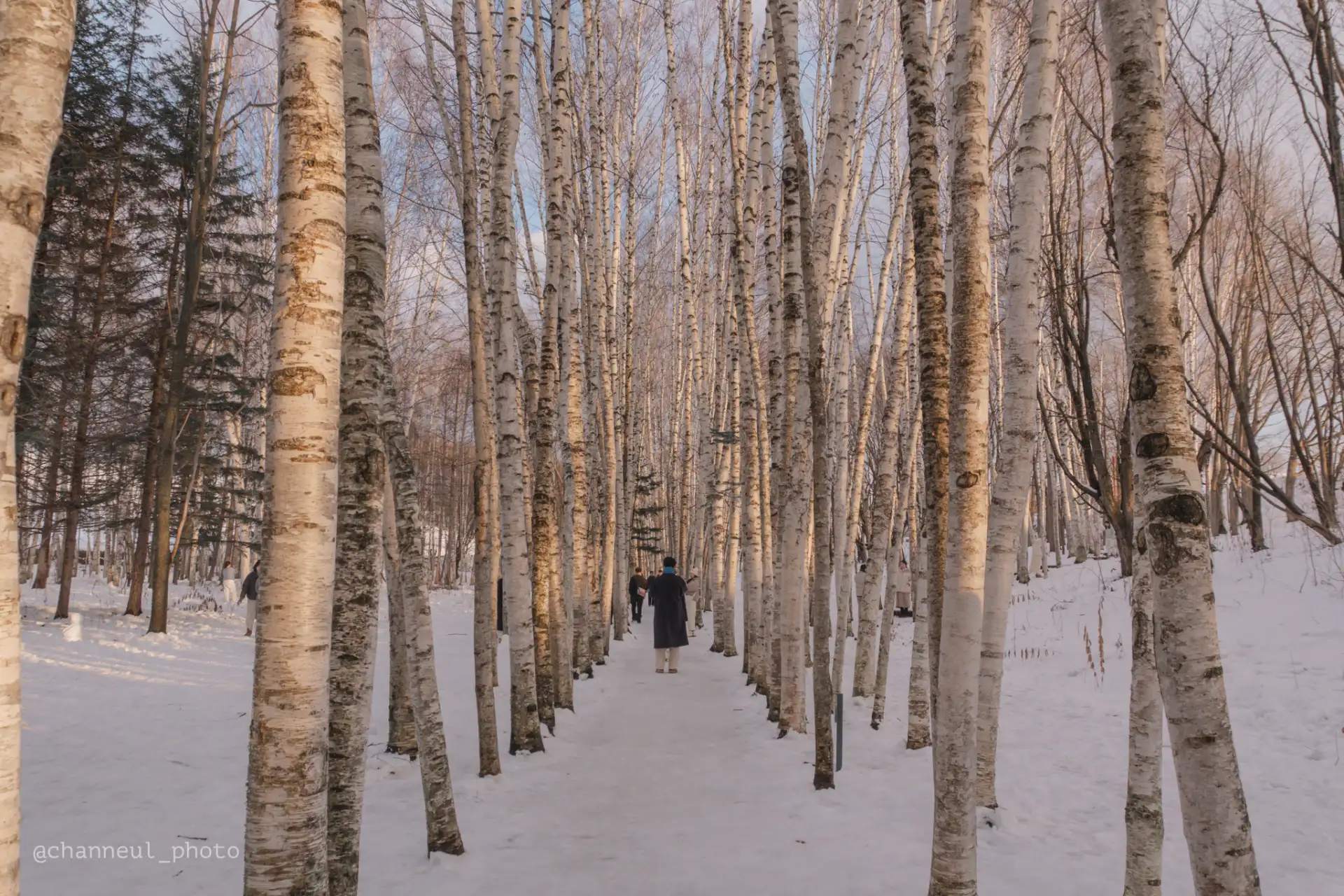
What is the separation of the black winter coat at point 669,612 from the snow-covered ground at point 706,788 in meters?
Result: 1.48

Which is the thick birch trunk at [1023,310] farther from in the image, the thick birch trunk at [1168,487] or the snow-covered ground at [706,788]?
the snow-covered ground at [706,788]

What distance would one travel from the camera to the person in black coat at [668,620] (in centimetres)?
1123

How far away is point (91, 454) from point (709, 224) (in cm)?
1382

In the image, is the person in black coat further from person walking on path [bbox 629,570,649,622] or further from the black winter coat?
person walking on path [bbox 629,570,649,622]

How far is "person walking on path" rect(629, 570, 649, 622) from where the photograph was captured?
20.2m

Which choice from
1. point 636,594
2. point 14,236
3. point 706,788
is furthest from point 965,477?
point 636,594

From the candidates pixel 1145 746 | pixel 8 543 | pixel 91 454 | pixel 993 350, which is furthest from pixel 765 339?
pixel 8 543

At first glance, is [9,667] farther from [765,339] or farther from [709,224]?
[765,339]

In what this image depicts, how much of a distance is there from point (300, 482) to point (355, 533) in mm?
929

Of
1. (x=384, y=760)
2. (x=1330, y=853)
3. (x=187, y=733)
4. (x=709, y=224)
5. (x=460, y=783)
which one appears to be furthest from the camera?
(x=709, y=224)

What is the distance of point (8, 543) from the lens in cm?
159

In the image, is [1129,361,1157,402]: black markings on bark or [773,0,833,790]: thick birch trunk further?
[773,0,833,790]: thick birch trunk

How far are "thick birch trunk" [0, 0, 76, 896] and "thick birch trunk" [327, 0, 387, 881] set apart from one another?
3.83ft

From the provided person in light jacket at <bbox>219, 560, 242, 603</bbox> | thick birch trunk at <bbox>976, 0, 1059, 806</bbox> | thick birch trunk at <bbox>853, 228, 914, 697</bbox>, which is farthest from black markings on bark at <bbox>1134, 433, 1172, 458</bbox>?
A: person in light jacket at <bbox>219, 560, 242, 603</bbox>
